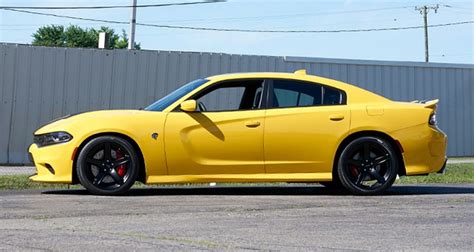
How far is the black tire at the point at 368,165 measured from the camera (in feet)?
27.6

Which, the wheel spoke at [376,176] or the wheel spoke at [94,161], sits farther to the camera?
the wheel spoke at [376,176]

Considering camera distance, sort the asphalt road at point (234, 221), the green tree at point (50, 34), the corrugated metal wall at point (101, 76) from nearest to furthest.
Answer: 1. the asphalt road at point (234, 221)
2. the corrugated metal wall at point (101, 76)
3. the green tree at point (50, 34)

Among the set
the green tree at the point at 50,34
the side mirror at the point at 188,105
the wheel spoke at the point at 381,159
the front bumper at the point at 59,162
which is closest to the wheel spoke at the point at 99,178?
the front bumper at the point at 59,162

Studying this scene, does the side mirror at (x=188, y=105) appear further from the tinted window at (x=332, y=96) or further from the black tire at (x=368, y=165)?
the black tire at (x=368, y=165)

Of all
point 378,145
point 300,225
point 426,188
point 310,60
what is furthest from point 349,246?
point 310,60

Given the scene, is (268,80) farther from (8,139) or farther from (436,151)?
(8,139)

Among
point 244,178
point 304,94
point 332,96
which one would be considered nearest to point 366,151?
point 332,96

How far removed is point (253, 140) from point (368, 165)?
4.69ft

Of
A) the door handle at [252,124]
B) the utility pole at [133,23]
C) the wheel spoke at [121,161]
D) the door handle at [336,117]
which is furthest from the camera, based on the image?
the utility pole at [133,23]

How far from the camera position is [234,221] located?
627 cm

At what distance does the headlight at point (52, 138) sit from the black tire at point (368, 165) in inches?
125

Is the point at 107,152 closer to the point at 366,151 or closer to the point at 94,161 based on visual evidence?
the point at 94,161

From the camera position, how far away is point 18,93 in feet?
54.7

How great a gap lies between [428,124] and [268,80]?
202cm
